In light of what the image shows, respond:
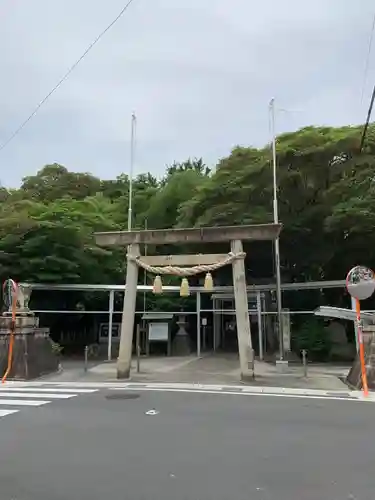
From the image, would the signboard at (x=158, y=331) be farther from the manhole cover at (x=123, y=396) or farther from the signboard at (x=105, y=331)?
the manhole cover at (x=123, y=396)

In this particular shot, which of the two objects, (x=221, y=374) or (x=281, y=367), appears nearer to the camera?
(x=221, y=374)

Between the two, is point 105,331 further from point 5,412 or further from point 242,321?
point 5,412

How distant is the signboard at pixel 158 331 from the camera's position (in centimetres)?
2797

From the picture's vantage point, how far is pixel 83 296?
28.9 meters

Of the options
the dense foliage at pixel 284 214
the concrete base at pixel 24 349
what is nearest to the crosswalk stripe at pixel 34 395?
the concrete base at pixel 24 349

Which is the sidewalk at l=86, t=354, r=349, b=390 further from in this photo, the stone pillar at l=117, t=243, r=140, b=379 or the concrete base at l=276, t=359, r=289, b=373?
the stone pillar at l=117, t=243, r=140, b=379

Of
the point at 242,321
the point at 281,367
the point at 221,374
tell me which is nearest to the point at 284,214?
the point at 281,367

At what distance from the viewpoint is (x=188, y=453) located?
24.0 ft

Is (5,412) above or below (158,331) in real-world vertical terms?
below

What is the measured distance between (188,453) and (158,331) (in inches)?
823

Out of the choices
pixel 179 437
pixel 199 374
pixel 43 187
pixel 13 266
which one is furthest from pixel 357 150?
pixel 43 187

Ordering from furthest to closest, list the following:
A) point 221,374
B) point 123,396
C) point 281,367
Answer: point 281,367 → point 221,374 → point 123,396

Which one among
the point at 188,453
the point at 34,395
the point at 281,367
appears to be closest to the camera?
the point at 188,453

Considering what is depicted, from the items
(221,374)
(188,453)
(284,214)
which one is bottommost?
(188,453)
